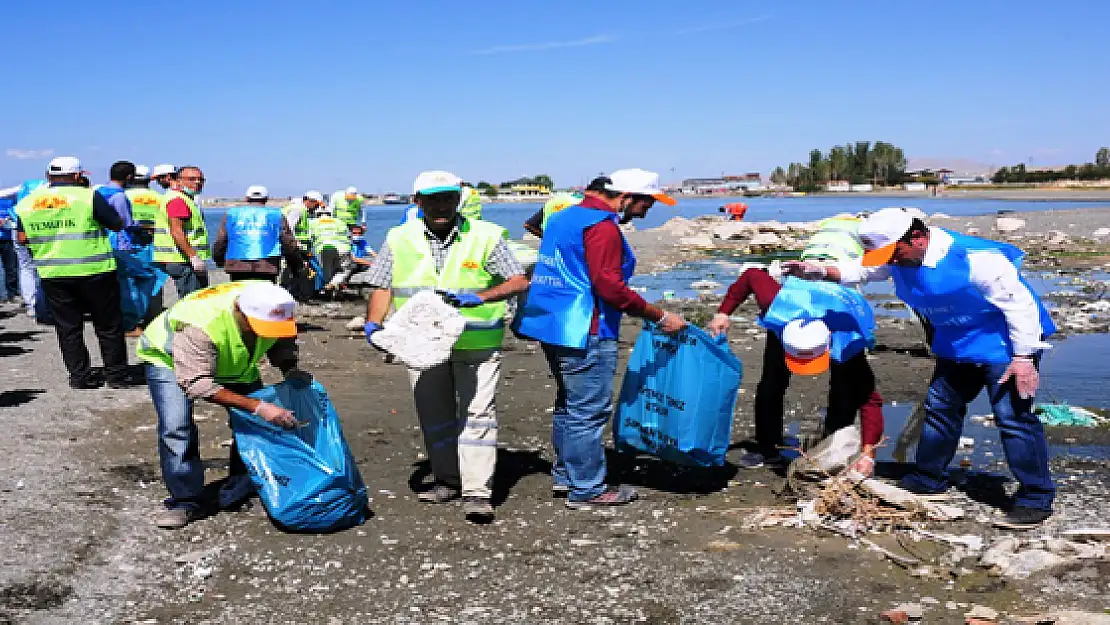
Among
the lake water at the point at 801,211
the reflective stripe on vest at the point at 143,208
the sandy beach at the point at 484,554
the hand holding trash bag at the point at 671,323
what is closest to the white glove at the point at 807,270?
the hand holding trash bag at the point at 671,323

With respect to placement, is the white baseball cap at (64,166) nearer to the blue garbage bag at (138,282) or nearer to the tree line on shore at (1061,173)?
the blue garbage bag at (138,282)

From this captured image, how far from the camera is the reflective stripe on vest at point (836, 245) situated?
4.72 meters

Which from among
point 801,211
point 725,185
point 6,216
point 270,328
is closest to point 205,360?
point 270,328

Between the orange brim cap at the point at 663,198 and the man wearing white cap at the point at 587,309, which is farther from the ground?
the orange brim cap at the point at 663,198

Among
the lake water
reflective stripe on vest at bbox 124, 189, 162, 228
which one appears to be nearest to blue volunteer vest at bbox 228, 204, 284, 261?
reflective stripe on vest at bbox 124, 189, 162, 228

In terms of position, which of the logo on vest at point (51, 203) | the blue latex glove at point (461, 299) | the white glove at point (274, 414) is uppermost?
the logo on vest at point (51, 203)

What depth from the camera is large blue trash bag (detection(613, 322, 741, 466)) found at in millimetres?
4668

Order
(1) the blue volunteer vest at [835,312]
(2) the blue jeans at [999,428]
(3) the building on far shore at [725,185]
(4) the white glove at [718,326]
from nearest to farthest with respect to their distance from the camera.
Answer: (2) the blue jeans at [999,428], (1) the blue volunteer vest at [835,312], (4) the white glove at [718,326], (3) the building on far shore at [725,185]

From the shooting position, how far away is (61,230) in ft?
22.0

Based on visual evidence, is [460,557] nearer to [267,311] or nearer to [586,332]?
[586,332]

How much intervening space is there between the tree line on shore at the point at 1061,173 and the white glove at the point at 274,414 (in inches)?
4161

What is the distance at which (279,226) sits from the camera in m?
8.61

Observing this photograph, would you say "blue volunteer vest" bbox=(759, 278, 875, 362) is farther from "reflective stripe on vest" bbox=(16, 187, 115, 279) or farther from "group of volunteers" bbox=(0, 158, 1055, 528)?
"reflective stripe on vest" bbox=(16, 187, 115, 279)

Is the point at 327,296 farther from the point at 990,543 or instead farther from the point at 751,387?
the point at 990,543
